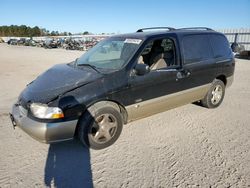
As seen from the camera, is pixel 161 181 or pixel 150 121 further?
pixel 150 121

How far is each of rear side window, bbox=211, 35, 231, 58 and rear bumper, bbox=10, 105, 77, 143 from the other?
11.5 ft

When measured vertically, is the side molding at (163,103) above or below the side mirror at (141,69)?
below

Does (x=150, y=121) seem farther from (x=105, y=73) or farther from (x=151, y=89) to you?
(x=105, y=73)

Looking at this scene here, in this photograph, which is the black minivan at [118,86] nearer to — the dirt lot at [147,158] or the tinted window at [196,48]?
the tinted window at [196,48]

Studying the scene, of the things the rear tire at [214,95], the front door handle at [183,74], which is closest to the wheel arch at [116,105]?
the front door handle at [183,74]

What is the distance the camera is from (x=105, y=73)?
3426 millimetres

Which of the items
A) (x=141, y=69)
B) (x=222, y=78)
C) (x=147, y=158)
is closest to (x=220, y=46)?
(x=222, y=78)

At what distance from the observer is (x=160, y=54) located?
171 inches

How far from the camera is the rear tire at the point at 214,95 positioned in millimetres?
4912

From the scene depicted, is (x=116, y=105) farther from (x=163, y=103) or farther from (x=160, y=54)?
(x=160, y=54)

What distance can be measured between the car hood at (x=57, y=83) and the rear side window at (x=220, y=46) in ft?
9.39

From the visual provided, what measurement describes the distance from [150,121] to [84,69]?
1.67m

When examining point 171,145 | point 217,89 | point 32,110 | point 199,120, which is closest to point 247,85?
point 217,89

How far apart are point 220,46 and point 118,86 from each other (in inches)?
117
